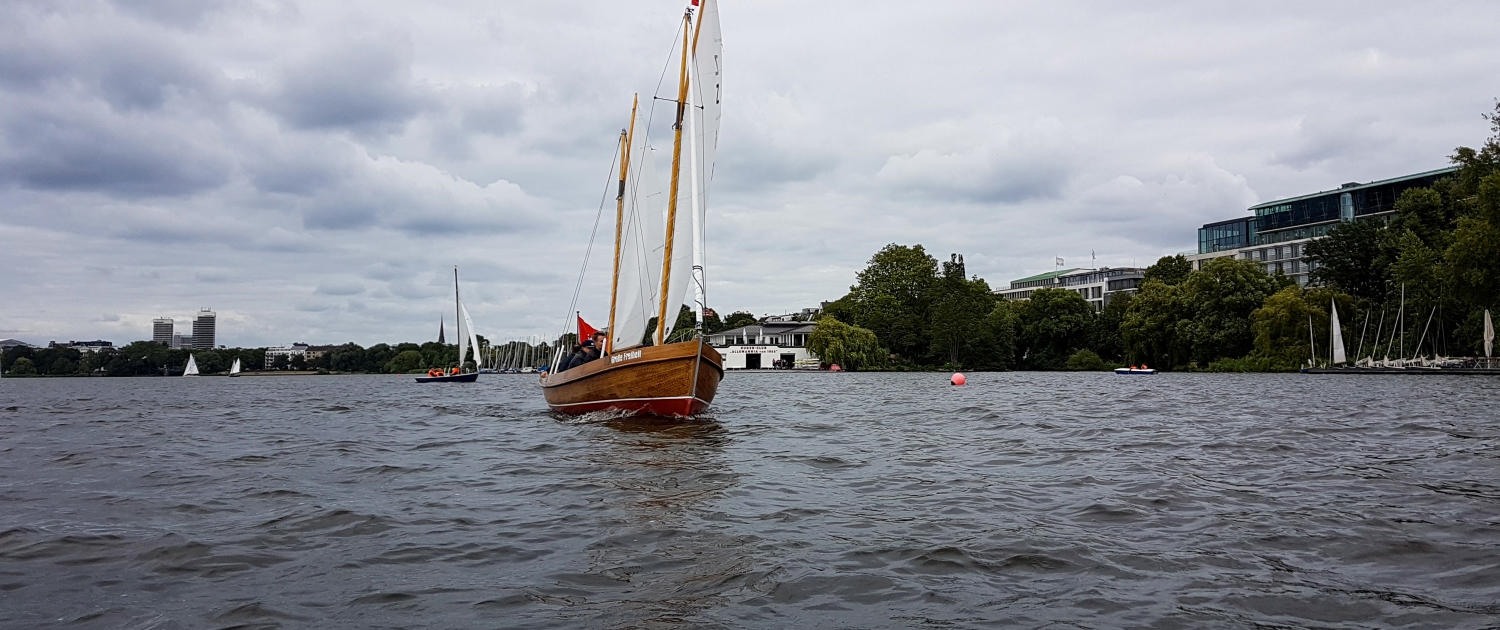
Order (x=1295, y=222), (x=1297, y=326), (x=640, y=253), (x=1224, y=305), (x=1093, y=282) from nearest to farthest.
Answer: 1. (x=640, y=253)
2. (x=1297, y=326)
3. (x=1224, y=305)
4. (x=1295, y=222)
5. (x=1093, y=282)

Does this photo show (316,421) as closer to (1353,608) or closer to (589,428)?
(589,428)

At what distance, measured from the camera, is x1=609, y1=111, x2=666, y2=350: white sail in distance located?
21.8 m

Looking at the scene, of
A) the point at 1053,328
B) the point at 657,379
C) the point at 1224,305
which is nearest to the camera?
the point at 657,379

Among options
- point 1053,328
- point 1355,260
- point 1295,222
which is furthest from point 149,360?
point 1295,222

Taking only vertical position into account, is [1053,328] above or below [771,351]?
above

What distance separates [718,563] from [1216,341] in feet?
256

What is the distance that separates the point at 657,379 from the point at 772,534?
41.6 feet

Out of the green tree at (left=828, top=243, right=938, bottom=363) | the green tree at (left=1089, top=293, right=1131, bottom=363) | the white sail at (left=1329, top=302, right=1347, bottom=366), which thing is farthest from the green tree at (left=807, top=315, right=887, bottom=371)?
the white sail at (left=1329, top=302, right=1347, bottom=366)

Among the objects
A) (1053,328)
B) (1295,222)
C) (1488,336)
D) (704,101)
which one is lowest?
(1488,336)

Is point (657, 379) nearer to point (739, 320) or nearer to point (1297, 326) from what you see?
point (1297, 326)

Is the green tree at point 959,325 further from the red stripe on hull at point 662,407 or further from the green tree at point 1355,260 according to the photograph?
the red stripe on hull at point 662,407

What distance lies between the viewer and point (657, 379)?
19.7m

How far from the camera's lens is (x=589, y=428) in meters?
18.6

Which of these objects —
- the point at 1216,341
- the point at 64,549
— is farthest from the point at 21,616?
the point at 1216,341
